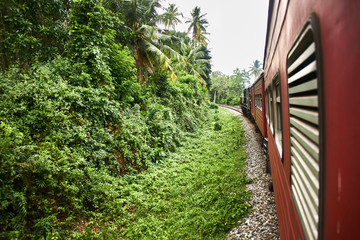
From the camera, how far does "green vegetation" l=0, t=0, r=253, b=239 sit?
3.70 meters

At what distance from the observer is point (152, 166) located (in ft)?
23.9

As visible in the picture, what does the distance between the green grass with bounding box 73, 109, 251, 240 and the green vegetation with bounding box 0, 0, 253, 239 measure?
3cm

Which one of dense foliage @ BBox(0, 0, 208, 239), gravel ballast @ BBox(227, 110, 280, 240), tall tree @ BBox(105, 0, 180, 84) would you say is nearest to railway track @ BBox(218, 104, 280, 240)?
gravel ballast @ BBox(227, 110, 280, 240)

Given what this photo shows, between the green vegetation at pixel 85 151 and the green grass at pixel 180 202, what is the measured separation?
29 millimetres

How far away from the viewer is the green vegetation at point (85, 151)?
146 inches

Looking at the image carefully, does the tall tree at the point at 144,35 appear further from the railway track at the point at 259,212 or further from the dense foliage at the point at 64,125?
the railway track at the point at 259,212

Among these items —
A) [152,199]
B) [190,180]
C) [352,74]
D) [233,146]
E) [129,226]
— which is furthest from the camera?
[233,146]

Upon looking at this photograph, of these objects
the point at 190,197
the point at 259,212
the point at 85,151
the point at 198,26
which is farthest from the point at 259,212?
the point at 198,26

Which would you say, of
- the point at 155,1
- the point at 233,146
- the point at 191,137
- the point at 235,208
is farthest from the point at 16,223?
the point at 155,1

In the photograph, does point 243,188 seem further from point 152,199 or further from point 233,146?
point 233,146

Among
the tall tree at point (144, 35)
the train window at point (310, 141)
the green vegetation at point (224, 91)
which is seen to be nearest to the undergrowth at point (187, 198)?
the train window at point (310, 141)

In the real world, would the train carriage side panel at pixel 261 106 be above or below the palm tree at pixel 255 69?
below

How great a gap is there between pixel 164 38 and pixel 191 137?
6.40 metres

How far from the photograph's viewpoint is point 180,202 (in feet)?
18.0
